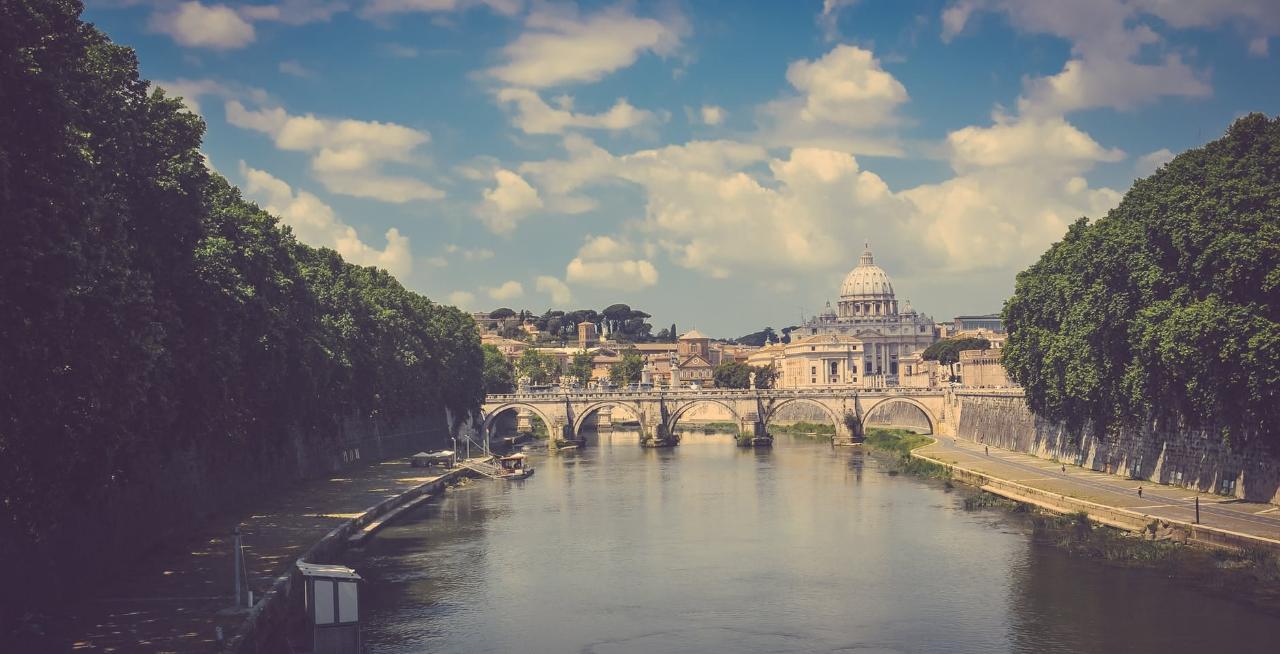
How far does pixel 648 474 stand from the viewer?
71938 mm

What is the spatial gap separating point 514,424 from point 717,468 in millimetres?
61076

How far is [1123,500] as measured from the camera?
4303 centimetres

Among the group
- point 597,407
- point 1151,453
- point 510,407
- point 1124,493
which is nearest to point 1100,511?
point 1124,493

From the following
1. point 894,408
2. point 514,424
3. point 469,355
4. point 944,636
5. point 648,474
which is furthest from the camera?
point 514,424

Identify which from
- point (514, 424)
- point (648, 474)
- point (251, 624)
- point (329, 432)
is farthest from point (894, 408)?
point (251, 624)

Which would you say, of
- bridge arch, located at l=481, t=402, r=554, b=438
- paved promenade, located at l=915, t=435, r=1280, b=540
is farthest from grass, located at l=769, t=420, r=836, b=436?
paved promenade, located at l=915, t=435, r=1280, b=540

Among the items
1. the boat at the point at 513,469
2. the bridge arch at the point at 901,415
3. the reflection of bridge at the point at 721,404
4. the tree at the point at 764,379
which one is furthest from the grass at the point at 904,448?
the tree at the point at 764,379

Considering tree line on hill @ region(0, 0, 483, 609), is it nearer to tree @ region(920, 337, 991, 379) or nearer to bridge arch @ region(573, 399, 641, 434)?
bridge arch @ region(573, 399, 641, 434)

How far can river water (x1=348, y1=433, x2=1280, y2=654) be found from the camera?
28.1 meters

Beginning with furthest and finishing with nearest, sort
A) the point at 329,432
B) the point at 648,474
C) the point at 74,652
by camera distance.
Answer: the point at 648,474, the point at 329,432, the point at 74,652

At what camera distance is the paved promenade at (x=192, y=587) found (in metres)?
22.3

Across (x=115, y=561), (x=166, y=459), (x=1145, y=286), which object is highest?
(x=1145, y=286)

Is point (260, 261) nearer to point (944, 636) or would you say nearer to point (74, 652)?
point (74, 652)

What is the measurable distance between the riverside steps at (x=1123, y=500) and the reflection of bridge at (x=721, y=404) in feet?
104
